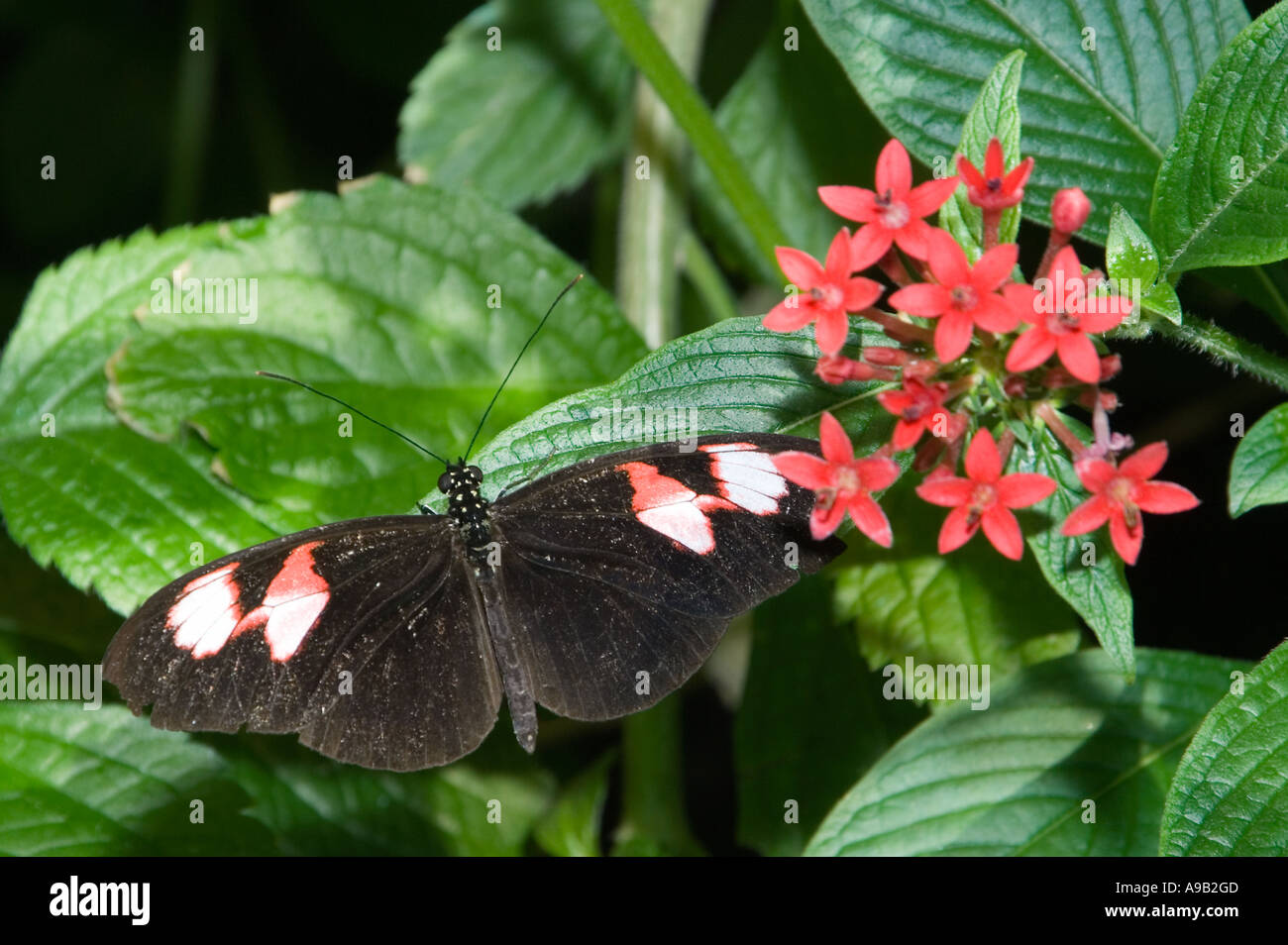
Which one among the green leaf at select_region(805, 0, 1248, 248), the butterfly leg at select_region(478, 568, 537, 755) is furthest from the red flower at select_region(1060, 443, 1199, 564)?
the butterfly leg at select_region(478, 568, 537, 755)

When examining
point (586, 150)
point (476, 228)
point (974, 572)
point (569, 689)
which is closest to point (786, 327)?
point (569, 689)

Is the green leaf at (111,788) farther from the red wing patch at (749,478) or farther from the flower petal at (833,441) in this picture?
the flower petal at (833,441)

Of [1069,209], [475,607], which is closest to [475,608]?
[475,607]

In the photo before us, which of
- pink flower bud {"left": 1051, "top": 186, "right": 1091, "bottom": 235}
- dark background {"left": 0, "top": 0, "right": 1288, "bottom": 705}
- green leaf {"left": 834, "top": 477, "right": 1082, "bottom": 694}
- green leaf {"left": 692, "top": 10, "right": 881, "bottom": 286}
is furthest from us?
dark background {"left": 0, "top": 0, "right": 1288, "bottom": 705}

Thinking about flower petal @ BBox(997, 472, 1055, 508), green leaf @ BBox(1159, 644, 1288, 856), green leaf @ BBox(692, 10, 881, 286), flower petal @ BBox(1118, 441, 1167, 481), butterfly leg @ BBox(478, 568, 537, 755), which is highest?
green leaf @ BBox(692, 10, 881, 286)

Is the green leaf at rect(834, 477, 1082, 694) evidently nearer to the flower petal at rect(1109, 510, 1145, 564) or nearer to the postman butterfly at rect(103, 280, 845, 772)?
the postman butterfly at rect(103, 280, 845, 772)

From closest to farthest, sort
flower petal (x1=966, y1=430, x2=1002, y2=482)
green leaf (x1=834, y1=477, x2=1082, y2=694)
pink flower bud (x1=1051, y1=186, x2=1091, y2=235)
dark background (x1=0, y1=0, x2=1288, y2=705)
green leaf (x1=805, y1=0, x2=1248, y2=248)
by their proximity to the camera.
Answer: flower petal (x1=966, y1=430, x2=1002, y2=482) → pink flower bud (x1=1051, y1=186, x2=1091, y2=235) → green leaf (x1=805, y1=0, x2=1248, y2=248) → green leaf (x1=834, y1=477, x2=1082, y2=694) → dark background (x1=0, y1=0, x2=1288, y2=705)
